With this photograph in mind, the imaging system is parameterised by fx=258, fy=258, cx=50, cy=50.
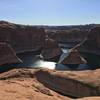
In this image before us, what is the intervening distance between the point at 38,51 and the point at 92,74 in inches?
3515

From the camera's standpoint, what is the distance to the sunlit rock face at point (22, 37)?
12900cm

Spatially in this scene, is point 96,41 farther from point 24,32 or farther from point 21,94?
point 21,94

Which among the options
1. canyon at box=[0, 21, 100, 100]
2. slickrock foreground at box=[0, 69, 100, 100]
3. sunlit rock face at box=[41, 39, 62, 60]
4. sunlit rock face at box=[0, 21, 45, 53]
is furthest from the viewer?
sunlit rock face at box=[0, 21, 45, 53]

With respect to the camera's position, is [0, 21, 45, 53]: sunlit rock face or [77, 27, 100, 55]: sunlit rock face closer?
[0, 21, 45, 53]: sunlit rock face

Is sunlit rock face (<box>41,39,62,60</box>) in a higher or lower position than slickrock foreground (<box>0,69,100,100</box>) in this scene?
lower

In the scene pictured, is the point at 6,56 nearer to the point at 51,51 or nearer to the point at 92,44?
the point at 51,51

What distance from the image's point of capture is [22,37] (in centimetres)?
13775

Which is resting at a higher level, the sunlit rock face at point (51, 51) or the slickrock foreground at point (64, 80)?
the slickrock foreground at point (64, 80)

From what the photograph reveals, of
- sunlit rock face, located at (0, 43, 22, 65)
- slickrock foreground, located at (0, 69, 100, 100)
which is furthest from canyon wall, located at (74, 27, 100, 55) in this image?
slickrock foreground, located at (0, 69, 100, 100)

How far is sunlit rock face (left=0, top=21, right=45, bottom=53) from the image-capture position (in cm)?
12900

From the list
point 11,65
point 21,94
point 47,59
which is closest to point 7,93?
point 21,94

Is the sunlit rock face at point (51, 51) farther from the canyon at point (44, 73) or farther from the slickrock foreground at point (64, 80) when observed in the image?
the slickrock foreground at point (64, 80)

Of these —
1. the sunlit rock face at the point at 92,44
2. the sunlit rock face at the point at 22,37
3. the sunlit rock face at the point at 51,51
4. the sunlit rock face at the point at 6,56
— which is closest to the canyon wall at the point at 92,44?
the sunlit rock face at the point at 92,44

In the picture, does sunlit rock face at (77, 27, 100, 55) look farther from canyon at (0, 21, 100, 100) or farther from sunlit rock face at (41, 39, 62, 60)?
sunlit rock face at (41, 39, 62, 60)
